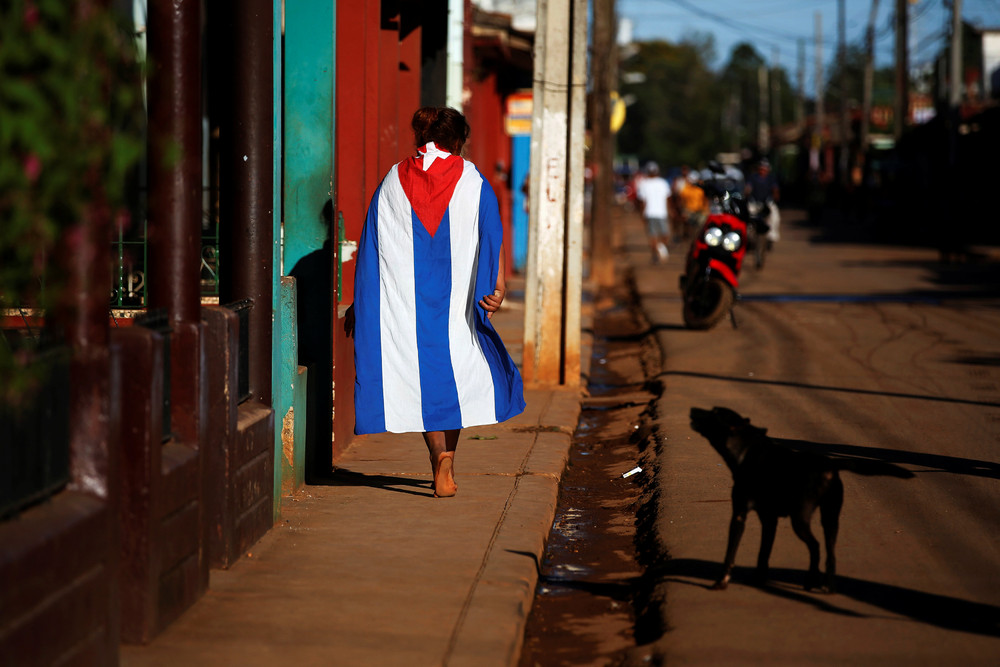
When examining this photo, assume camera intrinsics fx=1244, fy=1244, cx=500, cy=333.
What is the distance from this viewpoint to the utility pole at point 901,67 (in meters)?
36.7

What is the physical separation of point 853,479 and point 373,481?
8.39ft

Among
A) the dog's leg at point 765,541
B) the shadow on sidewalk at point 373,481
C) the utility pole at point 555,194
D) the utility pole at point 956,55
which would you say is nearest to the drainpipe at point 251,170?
the shadow on sidewalk at point 373,481

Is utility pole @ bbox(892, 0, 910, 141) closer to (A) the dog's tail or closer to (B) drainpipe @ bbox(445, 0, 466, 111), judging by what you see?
(B) drainpipe @ bbox(445, 0, 466, 111)

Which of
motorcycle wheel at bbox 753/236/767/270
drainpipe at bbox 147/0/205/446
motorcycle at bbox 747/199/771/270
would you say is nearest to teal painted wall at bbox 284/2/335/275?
drainpipe at bbox 147/0/205/446

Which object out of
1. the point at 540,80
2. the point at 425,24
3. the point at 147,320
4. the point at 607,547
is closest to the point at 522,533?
the point at 607,547

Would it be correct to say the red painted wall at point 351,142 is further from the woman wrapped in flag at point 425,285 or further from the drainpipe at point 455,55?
the drainpipe at point 455,55

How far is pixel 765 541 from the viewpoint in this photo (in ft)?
15.2

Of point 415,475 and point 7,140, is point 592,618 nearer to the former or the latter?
point 415,475

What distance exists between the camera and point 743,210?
14023 millimetres

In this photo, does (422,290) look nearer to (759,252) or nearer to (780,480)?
(780,480)

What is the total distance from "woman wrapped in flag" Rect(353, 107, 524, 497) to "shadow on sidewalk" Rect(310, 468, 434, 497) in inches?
24.4

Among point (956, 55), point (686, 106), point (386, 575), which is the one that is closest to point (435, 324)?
point (386, 575)

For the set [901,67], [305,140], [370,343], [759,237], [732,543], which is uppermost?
[901,67]

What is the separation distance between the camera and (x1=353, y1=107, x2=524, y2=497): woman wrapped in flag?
5.80 m
